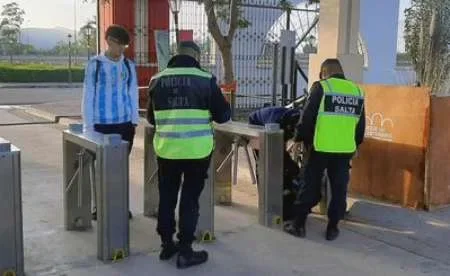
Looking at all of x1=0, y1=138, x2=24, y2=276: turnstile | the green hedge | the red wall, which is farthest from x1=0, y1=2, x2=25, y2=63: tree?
x1=0, y1=138, x2=24, y2=276: turnstile

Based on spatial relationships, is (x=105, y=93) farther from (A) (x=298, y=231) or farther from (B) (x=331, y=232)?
(B) (x=331, y=232)

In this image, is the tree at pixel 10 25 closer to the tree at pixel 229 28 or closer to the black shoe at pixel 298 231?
the tree at pixel 229 28

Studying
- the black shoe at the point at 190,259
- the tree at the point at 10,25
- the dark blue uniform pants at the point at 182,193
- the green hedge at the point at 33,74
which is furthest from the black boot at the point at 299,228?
the tree at the point at 10,25

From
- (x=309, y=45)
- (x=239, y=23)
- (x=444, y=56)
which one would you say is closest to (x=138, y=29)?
(x=239, y=23)

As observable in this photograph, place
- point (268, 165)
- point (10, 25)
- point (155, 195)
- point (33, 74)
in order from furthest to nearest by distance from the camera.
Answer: point (10, 25) < point (33, 74) < point (155, 195) < point (268, 165)

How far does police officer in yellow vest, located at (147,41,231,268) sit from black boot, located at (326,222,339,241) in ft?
3.96

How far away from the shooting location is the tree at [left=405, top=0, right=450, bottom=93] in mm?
9484

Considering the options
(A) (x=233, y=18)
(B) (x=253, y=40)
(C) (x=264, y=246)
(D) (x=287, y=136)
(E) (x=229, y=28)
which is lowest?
(C) (x=264, y=246)

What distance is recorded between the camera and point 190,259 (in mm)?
4496

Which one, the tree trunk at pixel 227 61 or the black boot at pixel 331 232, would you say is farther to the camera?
the tree trunk at pixel 227 61

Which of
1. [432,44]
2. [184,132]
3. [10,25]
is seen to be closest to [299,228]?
[184,132]

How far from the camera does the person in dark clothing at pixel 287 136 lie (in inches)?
221

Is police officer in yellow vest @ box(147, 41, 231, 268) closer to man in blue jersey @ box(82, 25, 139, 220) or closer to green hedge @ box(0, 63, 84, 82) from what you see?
man in blue jersey @ box(82, 25, 139, 220)

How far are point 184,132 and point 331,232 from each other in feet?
5.63
